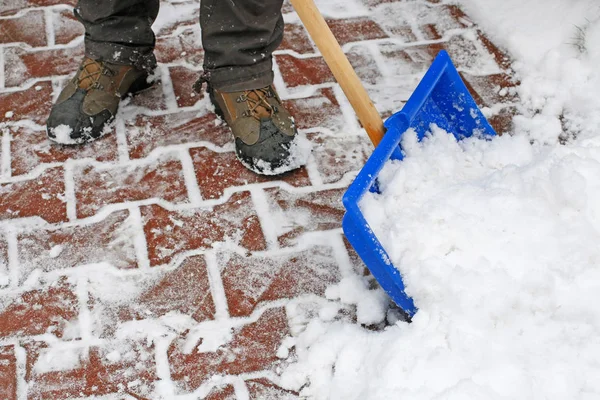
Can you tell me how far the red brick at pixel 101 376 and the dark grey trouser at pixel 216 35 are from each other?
0.91 m

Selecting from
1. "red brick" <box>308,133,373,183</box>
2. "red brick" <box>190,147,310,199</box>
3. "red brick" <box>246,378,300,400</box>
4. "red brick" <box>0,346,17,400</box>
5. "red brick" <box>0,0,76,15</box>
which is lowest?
"red brick" <box>0,0,76,15</box>

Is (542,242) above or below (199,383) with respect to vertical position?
above

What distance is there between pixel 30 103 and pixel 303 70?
37.1 inches

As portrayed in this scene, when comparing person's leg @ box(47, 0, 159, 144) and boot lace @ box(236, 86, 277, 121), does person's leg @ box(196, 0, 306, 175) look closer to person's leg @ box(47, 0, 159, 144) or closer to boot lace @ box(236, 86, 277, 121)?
boot lace @ box(236, 86, 277, 121)

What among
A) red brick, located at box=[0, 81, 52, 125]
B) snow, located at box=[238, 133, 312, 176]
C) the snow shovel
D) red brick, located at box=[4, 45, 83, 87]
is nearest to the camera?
the snow shovel

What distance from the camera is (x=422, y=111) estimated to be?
214 centimetres

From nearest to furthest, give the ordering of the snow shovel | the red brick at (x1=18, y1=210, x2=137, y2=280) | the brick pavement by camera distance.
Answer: the snow shovel → the brick pavement → the red brick at (x1=18, y1=210, x2=137, y2=280)

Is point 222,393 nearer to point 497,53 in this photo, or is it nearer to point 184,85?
point 184,85

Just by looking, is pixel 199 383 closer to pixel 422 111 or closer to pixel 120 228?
pixel 120 228

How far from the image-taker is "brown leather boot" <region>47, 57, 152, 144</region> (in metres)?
2.50

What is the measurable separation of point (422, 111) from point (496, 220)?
15.5 inches

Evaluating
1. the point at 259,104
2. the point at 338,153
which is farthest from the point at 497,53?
the point at 259,104

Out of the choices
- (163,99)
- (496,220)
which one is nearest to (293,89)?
(163,99)

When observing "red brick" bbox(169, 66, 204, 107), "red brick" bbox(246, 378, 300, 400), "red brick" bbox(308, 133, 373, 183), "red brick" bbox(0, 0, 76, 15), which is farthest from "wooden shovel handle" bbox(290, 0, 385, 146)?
"red brick" bbox(0, 0, 76, 15)
